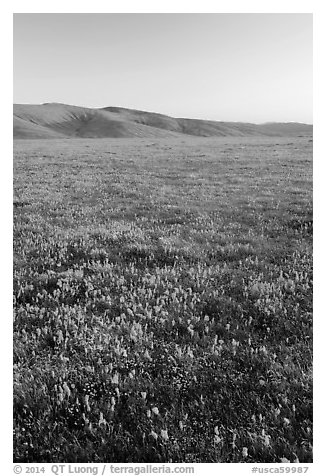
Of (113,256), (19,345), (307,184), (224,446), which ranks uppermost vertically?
(307,184)

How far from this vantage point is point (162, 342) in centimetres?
574

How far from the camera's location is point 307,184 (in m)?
21.8

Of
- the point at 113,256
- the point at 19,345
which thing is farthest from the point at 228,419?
the point at 113,256

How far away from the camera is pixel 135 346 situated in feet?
18.5

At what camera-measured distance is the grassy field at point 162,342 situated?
4105 mm

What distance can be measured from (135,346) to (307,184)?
1890cm

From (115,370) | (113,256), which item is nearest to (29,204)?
(113,256)

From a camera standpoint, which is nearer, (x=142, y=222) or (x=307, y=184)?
(x=142, y=222)

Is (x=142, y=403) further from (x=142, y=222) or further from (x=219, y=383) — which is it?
(x=142, y=222)

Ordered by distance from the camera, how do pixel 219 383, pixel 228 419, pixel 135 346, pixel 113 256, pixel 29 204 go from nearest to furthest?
pixel 228 419, pixel 219 383, pixel 135 346, pixel 113 256, pixel 29 204

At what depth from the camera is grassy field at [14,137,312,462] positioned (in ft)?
13.5

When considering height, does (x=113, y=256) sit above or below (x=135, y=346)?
above
